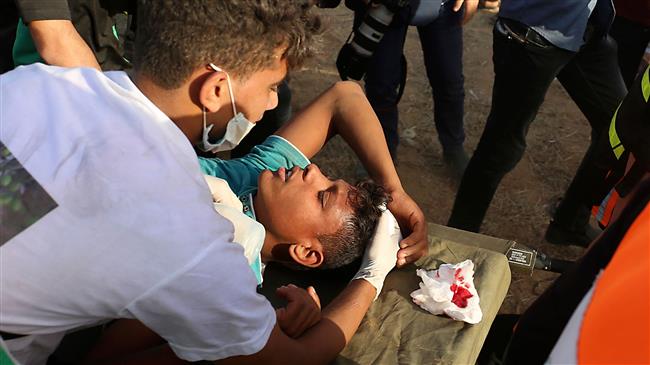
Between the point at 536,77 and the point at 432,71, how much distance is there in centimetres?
104

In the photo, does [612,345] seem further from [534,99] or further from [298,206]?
[534,99]

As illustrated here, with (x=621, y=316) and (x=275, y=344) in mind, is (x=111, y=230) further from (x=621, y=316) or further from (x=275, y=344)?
(x=621, y=316)

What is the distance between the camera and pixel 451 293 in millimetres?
2082

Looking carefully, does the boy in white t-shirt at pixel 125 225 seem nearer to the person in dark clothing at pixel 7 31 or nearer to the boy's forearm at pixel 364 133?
the boy's forearm at pixel 364 133

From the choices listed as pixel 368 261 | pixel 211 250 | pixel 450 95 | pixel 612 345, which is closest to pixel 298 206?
pixel 368 261

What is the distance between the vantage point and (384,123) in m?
3.62

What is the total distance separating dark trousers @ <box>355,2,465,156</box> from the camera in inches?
130

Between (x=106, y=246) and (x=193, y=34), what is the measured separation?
0.62 m

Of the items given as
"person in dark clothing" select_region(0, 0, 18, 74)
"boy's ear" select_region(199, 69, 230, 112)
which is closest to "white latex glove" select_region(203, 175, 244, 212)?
"boy's ear" select_region(199, 69, 230, 112)

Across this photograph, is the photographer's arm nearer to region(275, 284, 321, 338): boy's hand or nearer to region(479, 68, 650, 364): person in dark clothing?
region(275, 284, 321, 338): boy's hand

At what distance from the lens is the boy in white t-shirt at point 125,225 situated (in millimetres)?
1252

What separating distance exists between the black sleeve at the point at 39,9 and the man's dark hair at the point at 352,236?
1.09 m

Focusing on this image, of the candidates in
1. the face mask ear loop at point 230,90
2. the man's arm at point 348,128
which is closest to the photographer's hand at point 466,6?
the man's arm at point 348,128

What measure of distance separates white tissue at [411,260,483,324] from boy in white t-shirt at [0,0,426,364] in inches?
23.6
